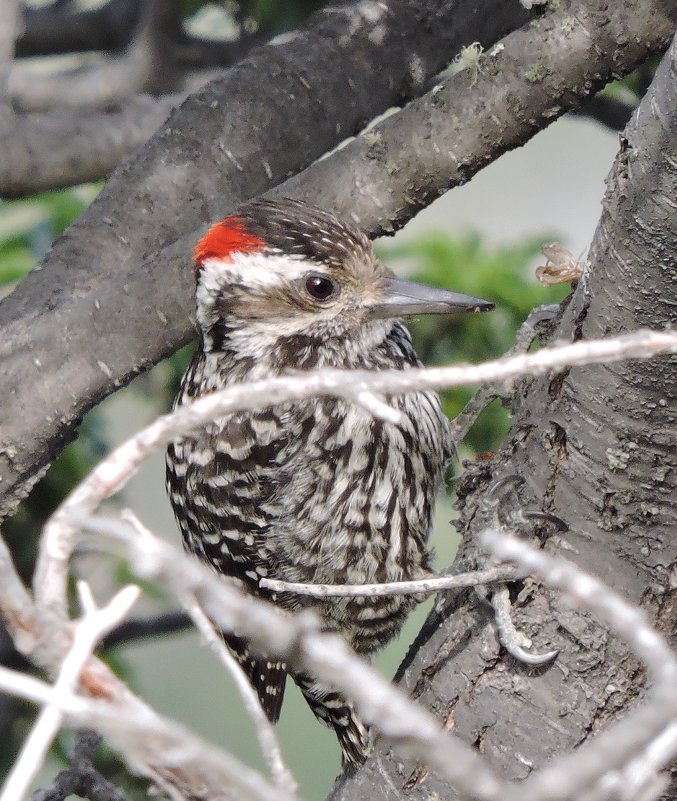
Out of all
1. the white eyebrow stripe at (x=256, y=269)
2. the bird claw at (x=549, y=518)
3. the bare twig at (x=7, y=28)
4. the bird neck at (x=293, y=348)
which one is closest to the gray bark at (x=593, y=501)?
the bird claw at (x=549, y=518)

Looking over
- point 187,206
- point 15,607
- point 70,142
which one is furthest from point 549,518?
point 70,142

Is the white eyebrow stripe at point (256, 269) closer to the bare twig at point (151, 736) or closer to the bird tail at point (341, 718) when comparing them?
the bird tail at point (341, 718)

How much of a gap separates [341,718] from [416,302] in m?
1.11

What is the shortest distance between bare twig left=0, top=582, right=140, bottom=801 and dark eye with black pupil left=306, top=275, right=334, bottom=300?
1667 mm

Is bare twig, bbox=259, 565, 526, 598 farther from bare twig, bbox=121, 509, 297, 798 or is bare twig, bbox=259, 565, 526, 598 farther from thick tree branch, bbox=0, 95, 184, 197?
thick tree branch, bbox=0, 95, 184, 197

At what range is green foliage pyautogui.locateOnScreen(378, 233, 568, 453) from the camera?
3.40 meters

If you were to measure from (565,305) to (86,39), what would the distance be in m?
2.67

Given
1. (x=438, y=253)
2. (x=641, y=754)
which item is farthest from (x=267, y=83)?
(x=641, y=754)

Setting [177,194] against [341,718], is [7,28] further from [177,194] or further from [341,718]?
[341,718]

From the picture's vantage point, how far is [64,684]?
42.6 inches

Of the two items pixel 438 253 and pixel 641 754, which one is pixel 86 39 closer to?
pixel 438 253

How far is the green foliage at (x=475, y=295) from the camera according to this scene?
11.2 ft

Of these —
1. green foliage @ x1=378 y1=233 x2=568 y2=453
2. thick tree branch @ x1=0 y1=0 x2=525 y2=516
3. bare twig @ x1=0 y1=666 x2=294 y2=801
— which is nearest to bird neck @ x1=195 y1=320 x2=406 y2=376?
thick tree branch @ x1=0 y1=0 x2=525 y2=516

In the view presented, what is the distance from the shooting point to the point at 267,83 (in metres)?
3.08
